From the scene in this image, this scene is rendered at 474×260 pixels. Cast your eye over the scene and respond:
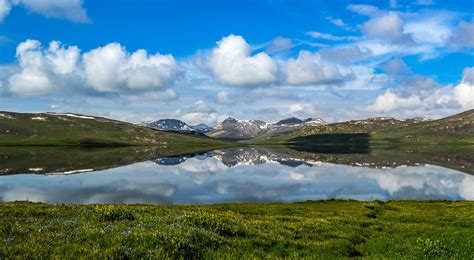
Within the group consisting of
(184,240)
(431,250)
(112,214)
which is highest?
(184,240)

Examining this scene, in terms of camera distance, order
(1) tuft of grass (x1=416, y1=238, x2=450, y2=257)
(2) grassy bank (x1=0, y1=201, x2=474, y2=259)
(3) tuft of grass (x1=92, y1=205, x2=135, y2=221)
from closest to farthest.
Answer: (2) grassy bank (x1=0, y1=201, x2=474, y2=259), (1) tuft of grass (x1=416, y1=238, x2=450, y2=257), (3) tuft of grass (x1=92, y1=205, x2=135, y2=221)

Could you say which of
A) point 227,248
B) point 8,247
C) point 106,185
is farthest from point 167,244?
point 106,185

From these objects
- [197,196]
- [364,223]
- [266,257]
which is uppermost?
[266,257]

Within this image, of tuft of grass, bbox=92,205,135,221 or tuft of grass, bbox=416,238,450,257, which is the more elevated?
tuft of grass, bbox=92,205,135,221

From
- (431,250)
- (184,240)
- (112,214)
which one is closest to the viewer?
(184,240)

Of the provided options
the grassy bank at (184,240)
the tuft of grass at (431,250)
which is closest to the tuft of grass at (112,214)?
the grassy bank at (184,240)

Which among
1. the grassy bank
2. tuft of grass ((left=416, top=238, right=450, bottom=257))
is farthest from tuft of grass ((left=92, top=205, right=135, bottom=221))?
tuft of grass ((left=416, top=238, right=450, bottom=257))

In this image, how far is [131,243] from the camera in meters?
12.6

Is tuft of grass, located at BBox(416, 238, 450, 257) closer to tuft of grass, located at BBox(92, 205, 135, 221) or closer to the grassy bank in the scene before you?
the grassy bank

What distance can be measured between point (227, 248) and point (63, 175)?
117463mm

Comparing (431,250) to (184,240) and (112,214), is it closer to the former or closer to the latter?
(184,240)

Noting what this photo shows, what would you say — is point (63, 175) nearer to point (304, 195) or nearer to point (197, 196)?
point (197, 196)

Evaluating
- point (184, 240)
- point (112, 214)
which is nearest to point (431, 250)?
point (184, 240)

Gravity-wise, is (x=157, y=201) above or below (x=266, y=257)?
below
